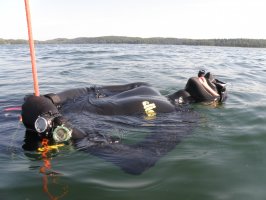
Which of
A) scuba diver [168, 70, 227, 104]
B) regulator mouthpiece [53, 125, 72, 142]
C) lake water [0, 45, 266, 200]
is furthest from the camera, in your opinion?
scuba diver [168, 70, 227, 104]

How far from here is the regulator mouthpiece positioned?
15.1ft

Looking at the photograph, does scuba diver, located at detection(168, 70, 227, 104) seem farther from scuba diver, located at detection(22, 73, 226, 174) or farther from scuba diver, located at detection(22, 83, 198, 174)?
scuba diver, located at detection(22, 83, 198, 174)

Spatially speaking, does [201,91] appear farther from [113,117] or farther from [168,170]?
[168,170]

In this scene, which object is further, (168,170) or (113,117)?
(113,117)

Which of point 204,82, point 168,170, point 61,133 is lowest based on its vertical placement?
point 168,170

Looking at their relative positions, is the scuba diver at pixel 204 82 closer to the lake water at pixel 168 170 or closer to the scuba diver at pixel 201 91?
the scuba diver at pixel 201 91

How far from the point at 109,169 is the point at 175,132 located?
1866mm

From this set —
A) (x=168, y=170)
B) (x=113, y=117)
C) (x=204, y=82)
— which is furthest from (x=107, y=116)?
(x=204, y=82)

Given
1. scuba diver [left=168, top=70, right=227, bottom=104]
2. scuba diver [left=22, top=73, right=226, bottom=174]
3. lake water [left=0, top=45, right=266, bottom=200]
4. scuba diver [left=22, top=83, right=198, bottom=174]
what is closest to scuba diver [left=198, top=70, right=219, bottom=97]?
scuba diver [left=168, top=70, right=227, bottom=104]

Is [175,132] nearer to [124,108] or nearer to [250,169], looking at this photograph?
[124,108]

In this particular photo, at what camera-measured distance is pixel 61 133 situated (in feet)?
15.2

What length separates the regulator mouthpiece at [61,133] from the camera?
182 inches

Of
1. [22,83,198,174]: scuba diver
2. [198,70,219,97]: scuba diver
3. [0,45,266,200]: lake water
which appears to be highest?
[198,70,219,97]: scuba diver

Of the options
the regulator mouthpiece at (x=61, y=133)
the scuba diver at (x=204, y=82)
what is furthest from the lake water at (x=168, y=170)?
the scuba diver at (x=204, y=82)
